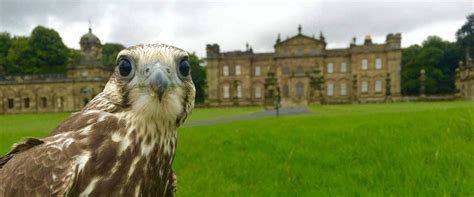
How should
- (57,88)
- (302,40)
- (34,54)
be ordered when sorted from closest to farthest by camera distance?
1. (57,88)
2. (302,40)
3. (34,54)

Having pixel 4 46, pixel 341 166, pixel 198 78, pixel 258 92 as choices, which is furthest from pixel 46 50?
pixel 341 166

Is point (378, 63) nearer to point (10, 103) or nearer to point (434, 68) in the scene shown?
point (434, 68)

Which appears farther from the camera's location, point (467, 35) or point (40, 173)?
point (467, 35)

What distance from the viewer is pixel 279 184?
16.3 feet

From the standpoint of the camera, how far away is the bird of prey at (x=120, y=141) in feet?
6.06

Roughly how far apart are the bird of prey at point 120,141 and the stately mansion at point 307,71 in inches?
2600

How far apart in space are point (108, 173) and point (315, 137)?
24.0 feet

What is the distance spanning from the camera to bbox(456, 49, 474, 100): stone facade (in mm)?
62625

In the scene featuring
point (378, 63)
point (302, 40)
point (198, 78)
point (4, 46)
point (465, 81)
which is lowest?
point (465, 81)

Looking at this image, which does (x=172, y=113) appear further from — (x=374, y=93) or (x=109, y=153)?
(x=374, y=93)

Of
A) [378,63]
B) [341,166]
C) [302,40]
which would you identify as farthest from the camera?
[302,40]

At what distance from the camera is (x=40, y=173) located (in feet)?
6.00

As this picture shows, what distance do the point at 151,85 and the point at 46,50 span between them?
300 feet

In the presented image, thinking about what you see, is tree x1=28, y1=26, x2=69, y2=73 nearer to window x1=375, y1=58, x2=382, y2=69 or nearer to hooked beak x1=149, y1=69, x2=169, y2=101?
window x1=375, y1=58, x2=382, y2=69
